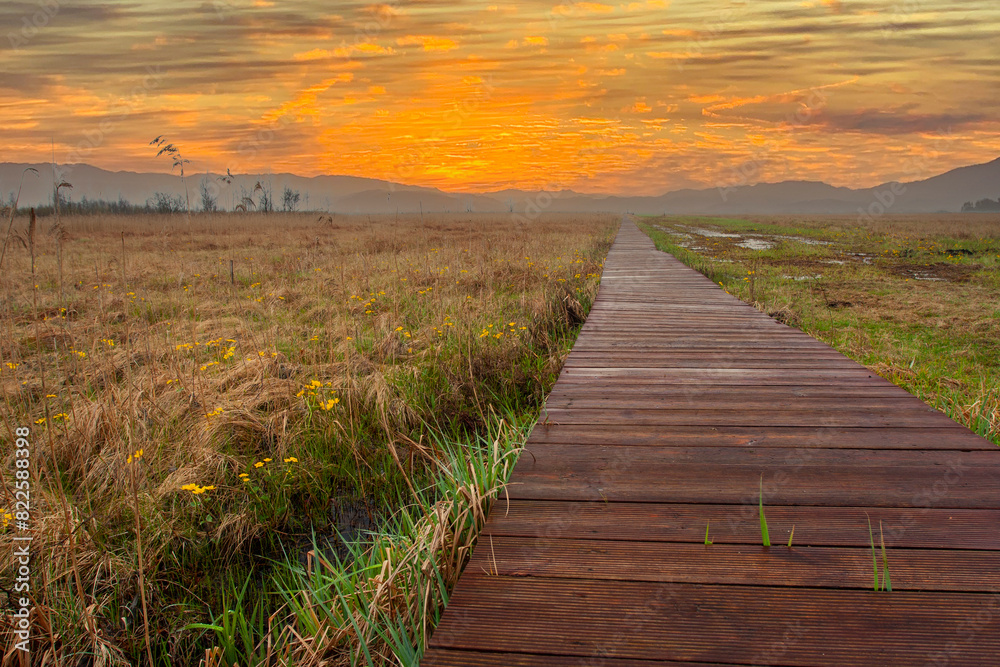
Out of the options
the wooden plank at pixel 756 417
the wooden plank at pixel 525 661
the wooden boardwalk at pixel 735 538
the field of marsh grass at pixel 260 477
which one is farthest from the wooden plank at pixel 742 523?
the wooden plank at pixel 756 417

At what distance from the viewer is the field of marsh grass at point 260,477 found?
5.98ft

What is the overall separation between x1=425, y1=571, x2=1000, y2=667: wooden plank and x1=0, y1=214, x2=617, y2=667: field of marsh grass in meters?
0.26

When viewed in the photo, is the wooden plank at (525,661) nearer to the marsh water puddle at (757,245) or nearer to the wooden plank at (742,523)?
the wooden plank at (742,523)

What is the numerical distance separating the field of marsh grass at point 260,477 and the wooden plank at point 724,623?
262mm

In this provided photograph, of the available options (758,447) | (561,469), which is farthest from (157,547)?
(758,447)

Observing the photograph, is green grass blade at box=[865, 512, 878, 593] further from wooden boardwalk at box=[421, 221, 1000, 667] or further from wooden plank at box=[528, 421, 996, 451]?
wooden plank at box=[528, 421, 996, 451]

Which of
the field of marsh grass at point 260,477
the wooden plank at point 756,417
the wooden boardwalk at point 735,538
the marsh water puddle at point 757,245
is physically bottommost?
the field of marsh grass at point 260,477

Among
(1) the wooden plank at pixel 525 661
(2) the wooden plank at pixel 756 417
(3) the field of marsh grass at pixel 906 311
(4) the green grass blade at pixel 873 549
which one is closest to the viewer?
(1) the wooden plank at pixel 525 661

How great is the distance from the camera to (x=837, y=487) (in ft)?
6.72

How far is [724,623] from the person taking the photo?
4.49 feet

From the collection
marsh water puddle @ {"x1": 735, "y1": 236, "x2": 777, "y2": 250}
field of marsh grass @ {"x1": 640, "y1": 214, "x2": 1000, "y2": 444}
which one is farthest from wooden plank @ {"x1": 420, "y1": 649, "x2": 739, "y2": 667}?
marsh water puddle @ {"x1": 735, "y1": 236, "x2": 777, "y2": 250}

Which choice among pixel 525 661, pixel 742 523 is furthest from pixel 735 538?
pixel 525 661

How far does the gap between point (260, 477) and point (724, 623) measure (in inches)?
109

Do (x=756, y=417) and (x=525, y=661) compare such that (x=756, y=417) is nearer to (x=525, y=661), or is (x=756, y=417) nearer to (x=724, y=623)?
(x=724, y=623)
